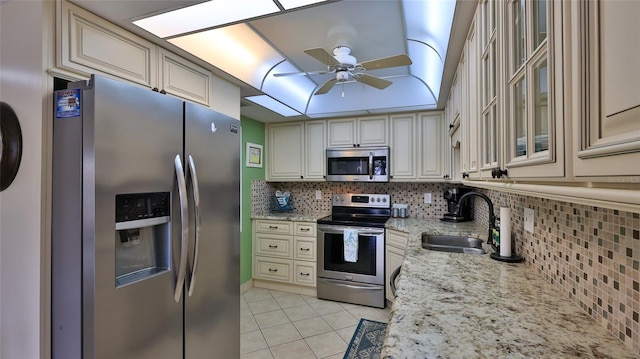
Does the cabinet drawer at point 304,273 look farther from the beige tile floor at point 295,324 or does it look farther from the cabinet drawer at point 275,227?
the cabinet drawer at point 275,227

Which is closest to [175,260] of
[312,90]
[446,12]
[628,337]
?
[628,337]

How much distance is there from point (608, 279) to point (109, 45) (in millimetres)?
2264

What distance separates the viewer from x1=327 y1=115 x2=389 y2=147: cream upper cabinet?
3486 mm

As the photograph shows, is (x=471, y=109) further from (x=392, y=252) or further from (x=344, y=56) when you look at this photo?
(x=392, y=252)

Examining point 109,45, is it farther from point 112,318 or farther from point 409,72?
point 409,72

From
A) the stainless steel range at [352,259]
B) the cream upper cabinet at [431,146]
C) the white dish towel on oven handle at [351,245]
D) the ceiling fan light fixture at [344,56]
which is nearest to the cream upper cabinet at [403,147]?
the cream upper cabinet at [431,146]

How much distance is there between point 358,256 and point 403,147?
4.60 feet

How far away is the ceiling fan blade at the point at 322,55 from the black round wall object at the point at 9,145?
1506 mm

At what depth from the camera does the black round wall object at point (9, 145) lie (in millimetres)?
1227

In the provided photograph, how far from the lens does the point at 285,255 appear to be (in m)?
3.48

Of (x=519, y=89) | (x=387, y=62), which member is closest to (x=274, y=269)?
(x=387, y=62)

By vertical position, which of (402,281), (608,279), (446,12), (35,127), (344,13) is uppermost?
(344,13)

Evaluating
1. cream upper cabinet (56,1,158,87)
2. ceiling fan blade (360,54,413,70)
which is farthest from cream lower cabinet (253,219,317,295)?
cream upper cabinet (56,1,158,87)

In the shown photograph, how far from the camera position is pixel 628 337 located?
2.33 feet
